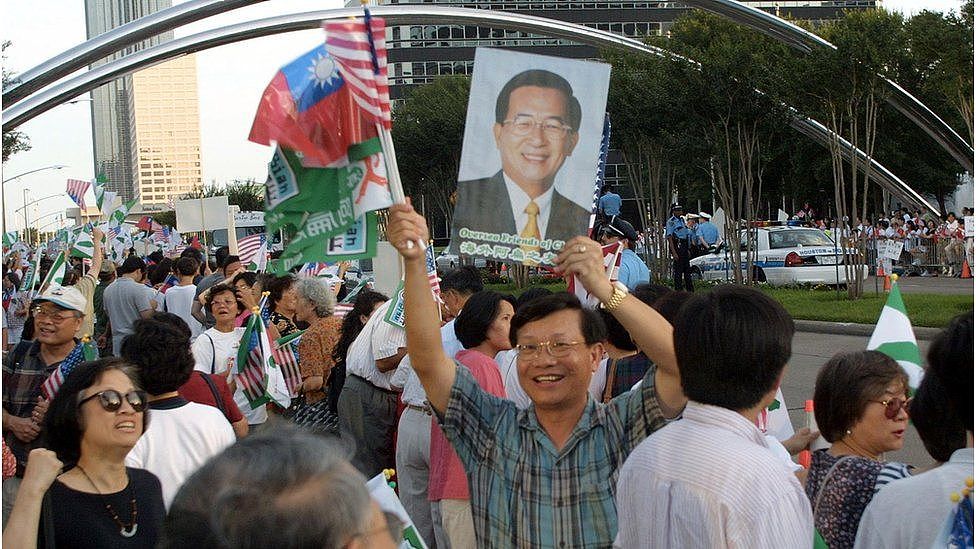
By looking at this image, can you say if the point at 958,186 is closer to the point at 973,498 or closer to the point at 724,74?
the point at 724,74

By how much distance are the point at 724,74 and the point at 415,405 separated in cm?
2277

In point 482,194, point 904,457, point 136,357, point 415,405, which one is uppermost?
point 482,194

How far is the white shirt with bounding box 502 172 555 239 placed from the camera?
3.91m

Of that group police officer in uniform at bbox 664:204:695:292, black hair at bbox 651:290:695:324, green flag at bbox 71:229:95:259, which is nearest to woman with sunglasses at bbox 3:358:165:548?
black hair at bbox 651:290:695:324

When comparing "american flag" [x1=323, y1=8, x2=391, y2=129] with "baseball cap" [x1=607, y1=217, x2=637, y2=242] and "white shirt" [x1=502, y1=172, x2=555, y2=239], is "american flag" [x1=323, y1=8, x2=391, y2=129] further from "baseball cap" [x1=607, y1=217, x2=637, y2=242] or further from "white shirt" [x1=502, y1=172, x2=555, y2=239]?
"baseball cap" [x1=607, y1=217, x2=637, y2=242]

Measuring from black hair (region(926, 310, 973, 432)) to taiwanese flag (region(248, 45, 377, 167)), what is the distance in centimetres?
183

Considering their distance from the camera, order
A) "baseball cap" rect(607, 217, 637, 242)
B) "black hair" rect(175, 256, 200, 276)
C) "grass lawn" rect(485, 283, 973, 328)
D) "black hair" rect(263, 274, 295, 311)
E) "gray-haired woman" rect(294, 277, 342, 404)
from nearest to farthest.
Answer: "gray-haired woman" rect(294, 277, 342, 404), "black hair" rect(263, 274, 295, 311), "baseball cap" rect(607, 217, 637, 242), "black hair" rect(175, 256, 200, 276), "grass lawn" rect(485, 283, 973, 328)

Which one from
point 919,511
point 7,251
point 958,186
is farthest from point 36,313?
point 958,186

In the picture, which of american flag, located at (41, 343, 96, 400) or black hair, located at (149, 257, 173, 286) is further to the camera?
black hair, located at (149, 257, 173, 286)

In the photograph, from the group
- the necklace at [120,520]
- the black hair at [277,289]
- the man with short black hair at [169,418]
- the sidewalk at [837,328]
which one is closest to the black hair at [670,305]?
the man with short black hair at [169,418]

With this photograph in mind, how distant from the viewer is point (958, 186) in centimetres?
5172

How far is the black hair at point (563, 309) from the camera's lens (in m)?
3.84

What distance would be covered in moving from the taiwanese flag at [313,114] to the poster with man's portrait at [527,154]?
37 cm

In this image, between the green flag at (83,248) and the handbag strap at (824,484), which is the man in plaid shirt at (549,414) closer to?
the handbag strap at (824,484)
